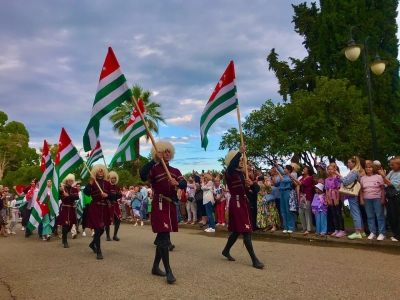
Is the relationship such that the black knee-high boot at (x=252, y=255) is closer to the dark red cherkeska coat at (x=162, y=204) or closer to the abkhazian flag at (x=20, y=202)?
the dark red cherkeska coat at (x=162, y=204)

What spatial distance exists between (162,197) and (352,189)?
17.6 ft

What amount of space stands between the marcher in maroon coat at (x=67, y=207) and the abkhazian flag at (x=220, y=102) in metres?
4.86

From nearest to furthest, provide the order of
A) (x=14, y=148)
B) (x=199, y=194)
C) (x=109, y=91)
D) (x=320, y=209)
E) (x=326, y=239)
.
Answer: (x=109, y=91) < (x=326, y=239) < (x=320, y=209) < (x=199, y=194) < (x=14, y=148)

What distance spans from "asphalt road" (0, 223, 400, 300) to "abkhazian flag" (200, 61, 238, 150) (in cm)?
254

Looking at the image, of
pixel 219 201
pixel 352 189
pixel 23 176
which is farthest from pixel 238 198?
pixel 23 176

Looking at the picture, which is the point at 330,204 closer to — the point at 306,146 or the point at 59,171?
the point at 59,171

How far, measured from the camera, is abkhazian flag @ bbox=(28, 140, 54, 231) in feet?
35.3

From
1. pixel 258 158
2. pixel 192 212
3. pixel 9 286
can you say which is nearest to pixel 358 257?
pixel 9 286

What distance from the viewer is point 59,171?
9.54 meters

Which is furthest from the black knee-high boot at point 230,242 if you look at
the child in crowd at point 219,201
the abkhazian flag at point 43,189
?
the child in crowd at point 219,201

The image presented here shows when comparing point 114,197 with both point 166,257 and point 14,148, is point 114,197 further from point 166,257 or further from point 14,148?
point 14,148

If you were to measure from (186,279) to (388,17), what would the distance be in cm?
2843

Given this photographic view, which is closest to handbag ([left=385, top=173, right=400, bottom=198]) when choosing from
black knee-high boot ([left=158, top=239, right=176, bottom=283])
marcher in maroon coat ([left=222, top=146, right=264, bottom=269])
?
marcher in maroon coat ([left=222, top=146, right=264, bottom=269])

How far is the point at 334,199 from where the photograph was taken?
31.8ft
